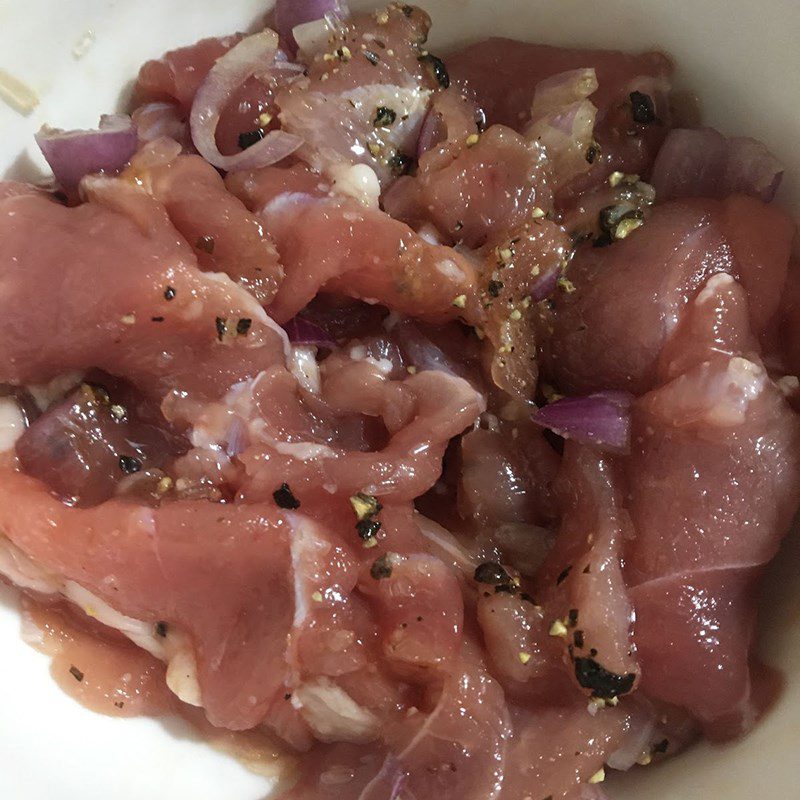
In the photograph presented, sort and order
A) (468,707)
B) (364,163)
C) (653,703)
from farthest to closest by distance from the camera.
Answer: (364,163)
(653,703)
(468,707)

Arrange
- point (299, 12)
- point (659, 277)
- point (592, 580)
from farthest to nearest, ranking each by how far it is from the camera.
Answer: point (299, 12)
point (659, 277)
point (592, 580)

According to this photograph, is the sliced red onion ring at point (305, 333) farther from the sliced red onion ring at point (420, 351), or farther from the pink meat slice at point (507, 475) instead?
the pink meat slice at point (507, 475)

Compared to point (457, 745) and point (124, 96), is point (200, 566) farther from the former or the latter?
point (124, 96)

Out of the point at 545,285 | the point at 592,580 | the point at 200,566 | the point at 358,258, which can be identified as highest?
the point at 358,258

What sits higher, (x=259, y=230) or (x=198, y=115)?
(x=198, y=115)

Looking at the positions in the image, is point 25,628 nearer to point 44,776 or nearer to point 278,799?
point 44,776

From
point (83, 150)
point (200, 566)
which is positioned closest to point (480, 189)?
point (83, 150)

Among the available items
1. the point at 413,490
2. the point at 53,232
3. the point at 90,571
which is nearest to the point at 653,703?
the point at 413,490
